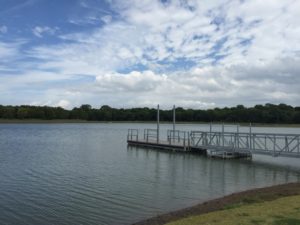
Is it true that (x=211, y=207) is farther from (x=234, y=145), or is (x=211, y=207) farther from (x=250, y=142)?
(x=234, y=145)

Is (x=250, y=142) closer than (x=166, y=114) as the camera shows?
Yes

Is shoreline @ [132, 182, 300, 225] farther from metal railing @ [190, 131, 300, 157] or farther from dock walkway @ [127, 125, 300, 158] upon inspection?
dock walkway @ [127, 125, 300, 158]

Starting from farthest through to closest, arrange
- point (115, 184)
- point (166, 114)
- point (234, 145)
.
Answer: point (166, 114), point (234, 145), point (115, 184)

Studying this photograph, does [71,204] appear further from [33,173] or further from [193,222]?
[33,173]

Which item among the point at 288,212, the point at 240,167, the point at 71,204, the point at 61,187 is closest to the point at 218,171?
the point at 240,167

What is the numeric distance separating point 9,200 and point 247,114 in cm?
11433

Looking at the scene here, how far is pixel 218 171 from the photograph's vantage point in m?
24.6

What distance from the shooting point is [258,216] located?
31.6 feet

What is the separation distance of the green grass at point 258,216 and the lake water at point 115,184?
338cm

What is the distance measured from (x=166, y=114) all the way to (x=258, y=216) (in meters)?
125

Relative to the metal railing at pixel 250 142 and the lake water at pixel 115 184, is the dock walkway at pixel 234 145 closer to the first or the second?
the metal railing at pixel 250 142

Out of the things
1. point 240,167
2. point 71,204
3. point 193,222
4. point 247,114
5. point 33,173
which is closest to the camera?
point 193,222

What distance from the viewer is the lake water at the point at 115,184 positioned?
13.9 meters

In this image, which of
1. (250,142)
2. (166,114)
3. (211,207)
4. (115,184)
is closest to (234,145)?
(250,142)
